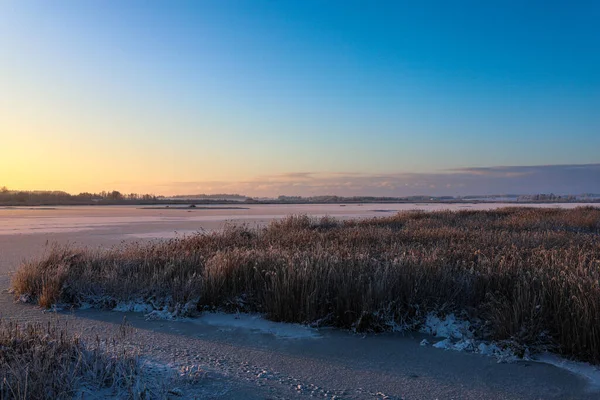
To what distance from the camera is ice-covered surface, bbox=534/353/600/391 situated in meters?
4.77

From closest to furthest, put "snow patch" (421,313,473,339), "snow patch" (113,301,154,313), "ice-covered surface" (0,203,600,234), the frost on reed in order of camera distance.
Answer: the frost on reed, "snow patch" (421,313,473,339), "snow patch" (113,301,154,313), "ice-covered surface" (0,203,600,234)

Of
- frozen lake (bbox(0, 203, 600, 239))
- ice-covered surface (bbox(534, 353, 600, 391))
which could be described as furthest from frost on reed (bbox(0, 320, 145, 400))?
frozen lake (bbox(0, 203, 600, 239))

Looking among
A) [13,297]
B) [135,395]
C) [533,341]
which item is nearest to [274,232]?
A: [13,297]

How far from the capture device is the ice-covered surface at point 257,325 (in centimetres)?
645

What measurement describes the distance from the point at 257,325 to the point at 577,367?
4234mm

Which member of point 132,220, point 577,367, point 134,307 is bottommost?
point 577,367

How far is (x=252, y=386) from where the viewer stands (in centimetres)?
442

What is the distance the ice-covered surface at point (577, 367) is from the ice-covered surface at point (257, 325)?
288 centimetres

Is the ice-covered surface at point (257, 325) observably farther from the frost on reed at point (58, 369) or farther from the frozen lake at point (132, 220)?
the frozen lake at point (132, 220)

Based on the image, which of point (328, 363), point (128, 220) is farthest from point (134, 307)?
point (128, 220)

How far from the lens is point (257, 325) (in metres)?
6.91

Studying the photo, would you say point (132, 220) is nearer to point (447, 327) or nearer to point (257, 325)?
point (257, 325)

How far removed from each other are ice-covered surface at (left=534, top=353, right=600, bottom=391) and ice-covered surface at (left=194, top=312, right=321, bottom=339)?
9.46 feet

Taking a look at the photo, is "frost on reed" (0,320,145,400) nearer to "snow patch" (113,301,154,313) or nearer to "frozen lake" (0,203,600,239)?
"snow patch" (113,301,154,313)
